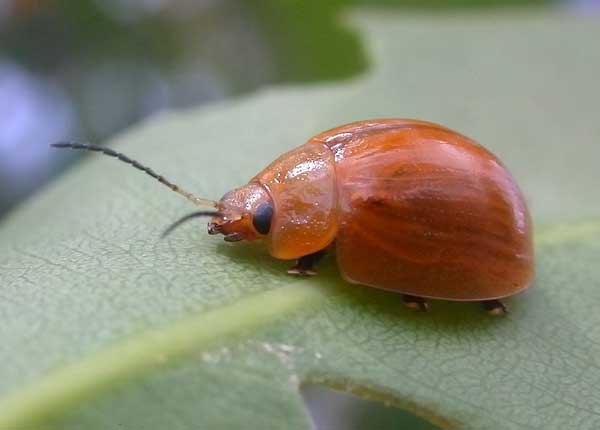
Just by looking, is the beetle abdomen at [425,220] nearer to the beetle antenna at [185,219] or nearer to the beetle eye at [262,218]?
the beetle eye at [262,218]

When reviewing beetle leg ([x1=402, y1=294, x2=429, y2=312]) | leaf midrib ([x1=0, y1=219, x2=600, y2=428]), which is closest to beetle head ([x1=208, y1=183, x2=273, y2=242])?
leaf midrib ([x1=0, y1=219, x2=600, y2=428])

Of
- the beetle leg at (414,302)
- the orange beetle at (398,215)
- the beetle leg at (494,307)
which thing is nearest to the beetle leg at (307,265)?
the orange beetle at (398,215)

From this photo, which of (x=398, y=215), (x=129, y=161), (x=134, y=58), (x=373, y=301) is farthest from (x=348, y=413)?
(x=134, y=58)

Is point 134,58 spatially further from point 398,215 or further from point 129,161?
point 398,215

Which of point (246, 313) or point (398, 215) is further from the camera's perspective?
Result: point (398, 215)

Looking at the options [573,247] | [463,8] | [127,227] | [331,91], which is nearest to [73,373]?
[127,227]
